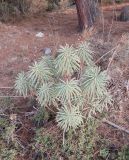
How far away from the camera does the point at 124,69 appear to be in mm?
3947

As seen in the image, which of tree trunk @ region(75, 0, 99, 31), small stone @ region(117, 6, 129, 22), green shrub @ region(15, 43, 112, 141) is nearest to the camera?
green shrub @ region(15, 43, 112, 141)

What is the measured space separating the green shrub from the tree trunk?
3470 mm

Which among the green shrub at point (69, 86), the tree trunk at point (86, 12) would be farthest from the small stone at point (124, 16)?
the green shrub at point (69, 86)

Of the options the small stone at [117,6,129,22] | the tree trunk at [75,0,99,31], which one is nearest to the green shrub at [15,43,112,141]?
the tree trunk at [75,0,99,31]

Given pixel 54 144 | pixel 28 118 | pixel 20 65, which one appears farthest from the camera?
pixel 20 65

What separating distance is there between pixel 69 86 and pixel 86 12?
3.94m

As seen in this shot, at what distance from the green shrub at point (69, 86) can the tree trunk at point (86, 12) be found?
3.47 m

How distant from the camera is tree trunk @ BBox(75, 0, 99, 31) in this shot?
679 centimetres

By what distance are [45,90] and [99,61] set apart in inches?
34.5

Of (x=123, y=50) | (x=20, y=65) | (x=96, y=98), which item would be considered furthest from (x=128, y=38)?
(x=20, y=65)

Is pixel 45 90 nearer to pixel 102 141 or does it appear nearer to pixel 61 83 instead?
pixel 61 83

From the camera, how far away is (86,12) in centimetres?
689

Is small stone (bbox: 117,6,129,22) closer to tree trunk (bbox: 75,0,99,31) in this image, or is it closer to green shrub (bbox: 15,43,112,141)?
tree trunk (bbox: 75,0,99,31)

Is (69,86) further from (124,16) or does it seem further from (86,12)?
(124,16)
